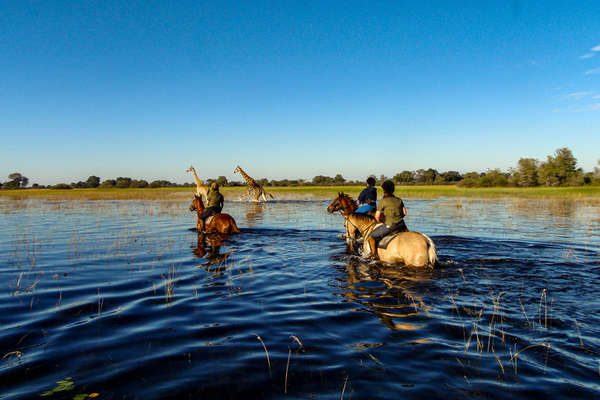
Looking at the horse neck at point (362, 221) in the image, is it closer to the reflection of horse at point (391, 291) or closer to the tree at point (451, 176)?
the reflection of horse at point (391, 291)

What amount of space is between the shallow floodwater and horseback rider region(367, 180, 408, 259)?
94 cm

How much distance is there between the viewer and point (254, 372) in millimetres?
4812

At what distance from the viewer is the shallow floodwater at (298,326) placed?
177 inches

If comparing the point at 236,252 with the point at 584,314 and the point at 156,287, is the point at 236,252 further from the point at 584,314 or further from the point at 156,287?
the point at 584,314

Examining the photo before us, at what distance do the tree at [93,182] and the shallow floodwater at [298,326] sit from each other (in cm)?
14618

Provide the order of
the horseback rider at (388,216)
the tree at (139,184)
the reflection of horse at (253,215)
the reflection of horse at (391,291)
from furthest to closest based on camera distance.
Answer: the tree at (139,184) → the reflection of horse at (253,215) → the horseback rider at (388,216) → the reflection of horse at (391,291)

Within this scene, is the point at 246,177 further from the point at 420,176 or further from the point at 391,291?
the point at 420,176

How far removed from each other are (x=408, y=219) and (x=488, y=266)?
14.9 meters

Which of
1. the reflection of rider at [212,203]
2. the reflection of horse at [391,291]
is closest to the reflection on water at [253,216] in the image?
the reflection of rider at [212,203]

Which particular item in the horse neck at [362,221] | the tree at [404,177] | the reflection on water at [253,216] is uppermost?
the tree at [404,177]

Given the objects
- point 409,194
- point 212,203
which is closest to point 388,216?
point 212,203

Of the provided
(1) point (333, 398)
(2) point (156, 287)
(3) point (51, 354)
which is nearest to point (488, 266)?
(1) point (333, 398)

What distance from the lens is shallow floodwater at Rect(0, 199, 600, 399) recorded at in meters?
4.49

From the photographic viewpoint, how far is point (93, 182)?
143875 mm
